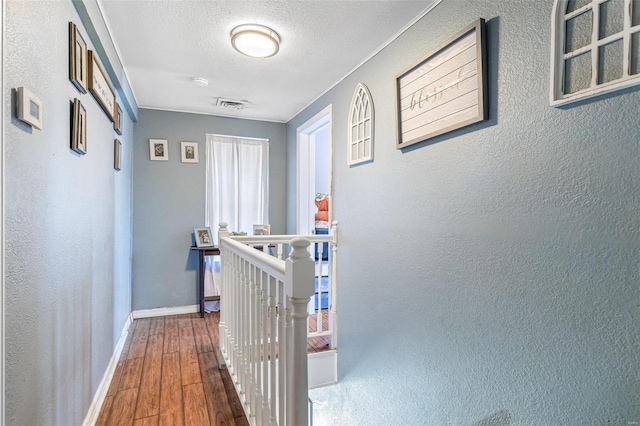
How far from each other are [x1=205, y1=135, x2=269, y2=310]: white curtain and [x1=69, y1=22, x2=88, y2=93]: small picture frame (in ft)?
7.19

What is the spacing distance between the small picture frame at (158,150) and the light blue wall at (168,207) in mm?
41

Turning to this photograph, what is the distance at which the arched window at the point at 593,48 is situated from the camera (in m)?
1.00

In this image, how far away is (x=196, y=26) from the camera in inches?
77.9

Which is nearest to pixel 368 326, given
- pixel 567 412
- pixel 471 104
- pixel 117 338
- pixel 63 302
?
pixel 567 412

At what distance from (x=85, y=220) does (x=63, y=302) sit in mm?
506

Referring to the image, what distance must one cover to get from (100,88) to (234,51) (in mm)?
864

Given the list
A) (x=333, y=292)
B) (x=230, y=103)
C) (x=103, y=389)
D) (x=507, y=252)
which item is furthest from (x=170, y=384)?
(x=230, y=103)

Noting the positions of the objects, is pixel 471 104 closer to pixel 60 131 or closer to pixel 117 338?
pixel 60 131

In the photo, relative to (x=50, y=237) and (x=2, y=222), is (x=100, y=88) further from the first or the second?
(x=2, y=222)

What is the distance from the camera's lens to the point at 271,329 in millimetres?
1271

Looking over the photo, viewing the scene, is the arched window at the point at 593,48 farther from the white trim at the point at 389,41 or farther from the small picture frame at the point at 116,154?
the small picture frame at the point at 116,154

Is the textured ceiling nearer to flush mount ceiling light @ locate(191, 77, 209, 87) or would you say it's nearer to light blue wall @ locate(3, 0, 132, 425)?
flush mount ceiling light @ locate(191, 77, 209, 87)

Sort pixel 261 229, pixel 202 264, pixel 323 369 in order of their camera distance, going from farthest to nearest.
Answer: pixel 261 229 → pixel 202 264 → pixel 323 369

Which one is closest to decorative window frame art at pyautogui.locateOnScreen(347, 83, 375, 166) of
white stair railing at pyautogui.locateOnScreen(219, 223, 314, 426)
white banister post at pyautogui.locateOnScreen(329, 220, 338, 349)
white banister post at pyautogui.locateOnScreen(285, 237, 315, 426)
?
white banister post at pyautogui.locateOnScreen(329, 220, 338, 349)
